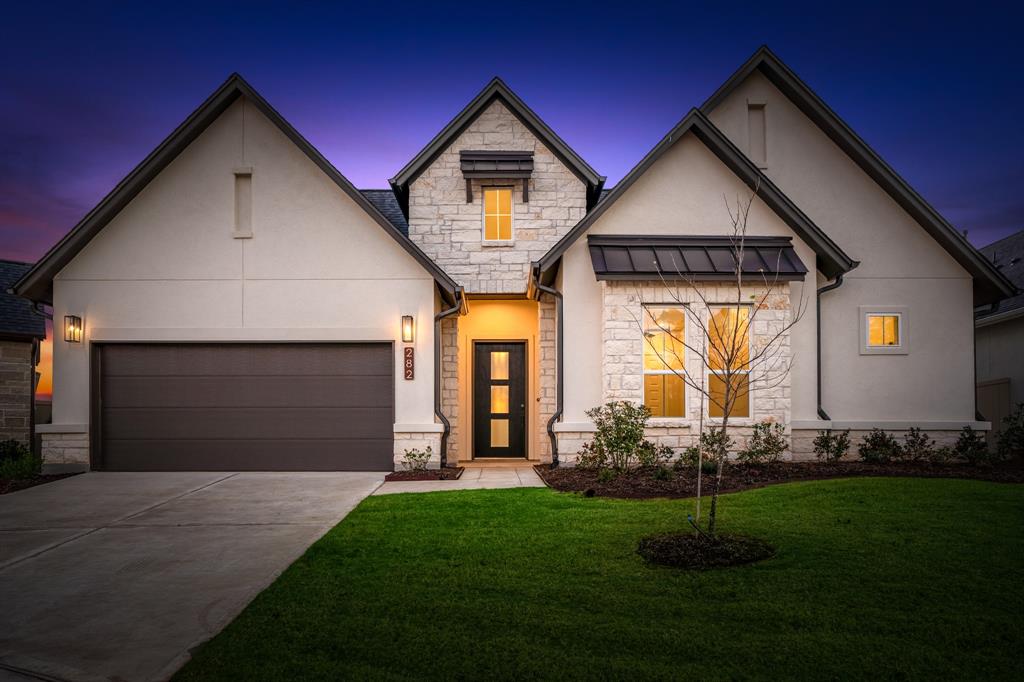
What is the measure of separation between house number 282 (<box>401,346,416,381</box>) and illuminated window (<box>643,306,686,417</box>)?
408 cm

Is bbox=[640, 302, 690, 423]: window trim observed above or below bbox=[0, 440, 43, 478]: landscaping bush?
above

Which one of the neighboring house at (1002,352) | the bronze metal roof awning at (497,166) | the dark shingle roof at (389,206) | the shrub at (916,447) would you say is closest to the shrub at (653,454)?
the shrub at (916,447)

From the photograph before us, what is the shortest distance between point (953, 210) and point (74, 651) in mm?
41049

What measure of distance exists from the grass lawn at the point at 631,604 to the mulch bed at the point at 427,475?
11.4 feet

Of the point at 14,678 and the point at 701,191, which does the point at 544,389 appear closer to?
the point at 701,191

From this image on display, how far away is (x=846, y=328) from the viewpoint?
1190 cm

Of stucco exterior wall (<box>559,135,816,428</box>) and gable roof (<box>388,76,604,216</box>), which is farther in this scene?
gable roof (<box>388,76,604,216</box>)

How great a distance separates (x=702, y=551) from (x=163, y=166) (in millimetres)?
10865

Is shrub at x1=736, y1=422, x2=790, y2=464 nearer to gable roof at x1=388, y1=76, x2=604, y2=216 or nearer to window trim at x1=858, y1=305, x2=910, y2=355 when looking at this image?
window trim at x1=858, y1=305, x2=910, y2=355

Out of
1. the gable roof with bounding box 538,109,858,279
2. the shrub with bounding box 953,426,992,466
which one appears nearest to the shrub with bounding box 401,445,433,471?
the gable roof with bounding box 538,109,858,279

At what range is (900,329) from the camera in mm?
11906

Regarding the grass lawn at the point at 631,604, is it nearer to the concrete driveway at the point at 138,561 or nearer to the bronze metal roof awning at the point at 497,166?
the concrete driveway at the point at 138,561

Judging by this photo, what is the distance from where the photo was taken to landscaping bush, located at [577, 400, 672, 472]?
997cm

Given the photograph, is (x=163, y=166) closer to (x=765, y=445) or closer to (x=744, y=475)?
(x=744, y=475)
